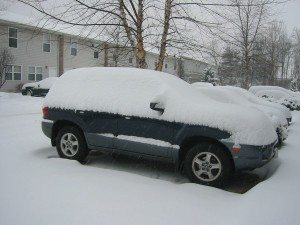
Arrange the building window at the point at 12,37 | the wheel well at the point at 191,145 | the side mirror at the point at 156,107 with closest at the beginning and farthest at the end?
the wheel well at the point at 191,145 → the side mirror at the point at 156,107 → the building window at the point at 12,37

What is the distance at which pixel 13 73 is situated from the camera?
25625 millimetres

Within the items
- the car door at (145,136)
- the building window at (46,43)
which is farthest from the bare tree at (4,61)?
the car door at (145,136)

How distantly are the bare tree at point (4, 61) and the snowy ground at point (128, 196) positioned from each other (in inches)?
737

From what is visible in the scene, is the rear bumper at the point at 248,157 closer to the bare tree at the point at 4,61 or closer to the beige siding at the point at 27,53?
the bare tree at the point at 4,61

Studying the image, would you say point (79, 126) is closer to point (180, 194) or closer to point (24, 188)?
point (24, 188)

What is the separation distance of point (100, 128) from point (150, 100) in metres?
1.10

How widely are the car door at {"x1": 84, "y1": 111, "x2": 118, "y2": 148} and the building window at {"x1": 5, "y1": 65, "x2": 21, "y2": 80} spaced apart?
2088cm

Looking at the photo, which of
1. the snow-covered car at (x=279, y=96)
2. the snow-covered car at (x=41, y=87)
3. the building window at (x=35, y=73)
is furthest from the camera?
the building window at (x=35, y=73)

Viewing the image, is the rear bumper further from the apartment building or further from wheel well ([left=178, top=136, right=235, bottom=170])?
the apartment building

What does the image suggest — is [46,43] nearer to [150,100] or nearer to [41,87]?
[41,87]

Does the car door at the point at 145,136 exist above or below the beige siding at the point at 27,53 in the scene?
below

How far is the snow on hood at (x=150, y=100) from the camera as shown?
16.1 ft

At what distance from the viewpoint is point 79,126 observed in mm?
6133

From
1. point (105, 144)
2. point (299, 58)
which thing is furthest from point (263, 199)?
point (299, 58)
